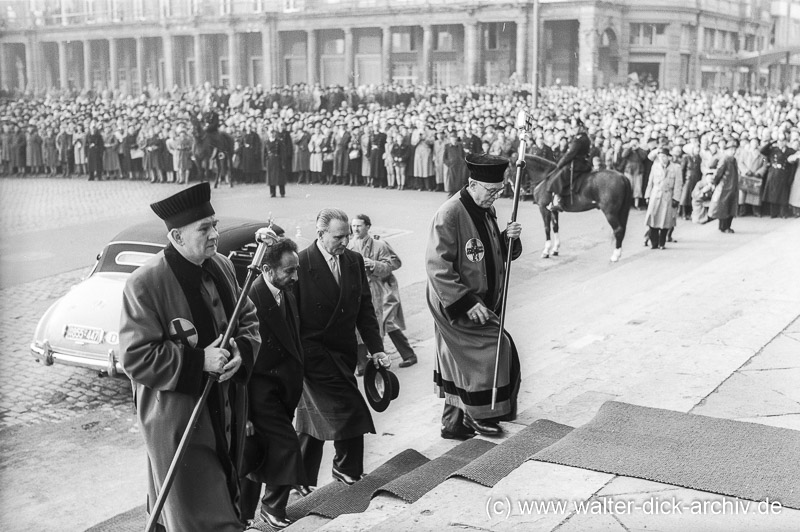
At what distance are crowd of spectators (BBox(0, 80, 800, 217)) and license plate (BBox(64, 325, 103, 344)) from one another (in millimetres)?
10742

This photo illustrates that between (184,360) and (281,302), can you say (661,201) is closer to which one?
(281,302)

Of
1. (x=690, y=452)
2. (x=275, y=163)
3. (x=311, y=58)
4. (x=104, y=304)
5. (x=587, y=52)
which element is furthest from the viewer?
(x=587, y=52)

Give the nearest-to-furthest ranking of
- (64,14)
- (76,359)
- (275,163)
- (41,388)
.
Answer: (76,359), (41,388), (64,14), (275,163)

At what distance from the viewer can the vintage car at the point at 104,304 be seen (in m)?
7.64

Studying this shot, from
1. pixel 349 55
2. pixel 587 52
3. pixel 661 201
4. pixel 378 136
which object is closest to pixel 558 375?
pixel 661 201

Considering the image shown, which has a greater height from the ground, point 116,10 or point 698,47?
point 698,47

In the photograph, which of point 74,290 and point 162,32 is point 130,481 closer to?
point 74,290

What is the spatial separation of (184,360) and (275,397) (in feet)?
4.33

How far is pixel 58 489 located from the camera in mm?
6035

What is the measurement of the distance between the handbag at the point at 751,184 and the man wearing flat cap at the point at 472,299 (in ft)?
46.0

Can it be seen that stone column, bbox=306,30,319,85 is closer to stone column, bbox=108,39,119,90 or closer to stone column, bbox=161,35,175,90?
stone column, bbox=161,35,175,90

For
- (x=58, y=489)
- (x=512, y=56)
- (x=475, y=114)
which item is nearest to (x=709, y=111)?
(x=475, y=114)

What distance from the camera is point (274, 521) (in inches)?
194

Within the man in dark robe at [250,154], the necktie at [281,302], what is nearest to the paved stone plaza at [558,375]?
the necktie at [281,302]
